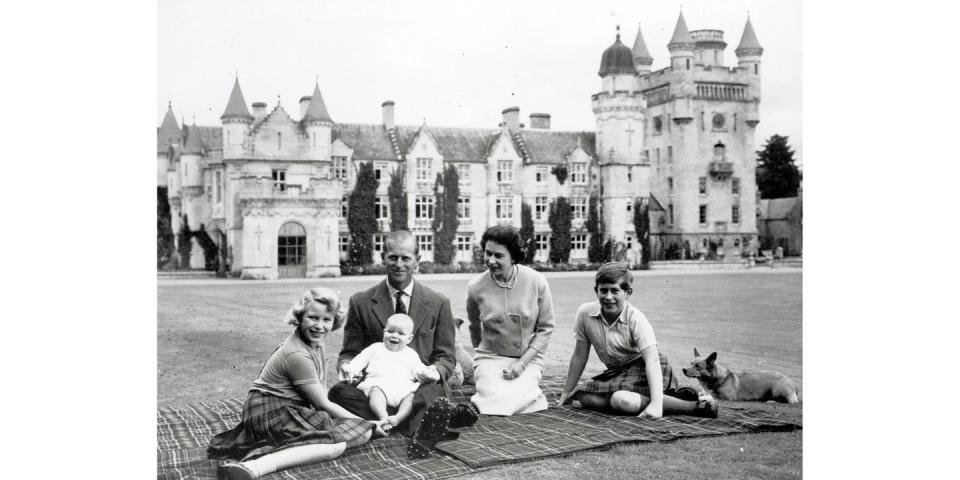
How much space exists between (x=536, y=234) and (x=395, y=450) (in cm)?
456

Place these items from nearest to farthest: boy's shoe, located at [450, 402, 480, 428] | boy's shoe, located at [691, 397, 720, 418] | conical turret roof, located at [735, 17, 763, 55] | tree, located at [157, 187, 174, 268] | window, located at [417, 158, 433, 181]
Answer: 1. boy's shoe, located at [450, 402, 480, 428]
2. boy's shoe, located at [691, 397, 720, 418]
3. conical turret roof, located at [735, 17, 763, 55]
4. tree, located at [157, 187, 174, 268]
5. window, located at [417, 158, 433, 181]

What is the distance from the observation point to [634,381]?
4.89 m

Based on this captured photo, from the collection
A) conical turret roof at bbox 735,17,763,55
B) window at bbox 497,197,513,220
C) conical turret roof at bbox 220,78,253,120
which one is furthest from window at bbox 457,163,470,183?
conical turret roof at bbox 735,17,763,55

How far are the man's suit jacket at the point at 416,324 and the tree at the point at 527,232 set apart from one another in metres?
2.86

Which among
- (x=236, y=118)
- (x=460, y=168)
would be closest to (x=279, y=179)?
(x=460, y=168)

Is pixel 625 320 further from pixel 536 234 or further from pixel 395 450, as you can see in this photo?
pixel 536 234

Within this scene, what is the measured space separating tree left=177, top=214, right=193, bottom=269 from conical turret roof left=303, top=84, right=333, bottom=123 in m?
1.79

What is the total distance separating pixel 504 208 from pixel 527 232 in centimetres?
92

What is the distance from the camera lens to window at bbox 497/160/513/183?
8814mm

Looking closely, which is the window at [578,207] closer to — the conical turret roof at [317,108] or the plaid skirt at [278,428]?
the conical turret roof at [317,108]

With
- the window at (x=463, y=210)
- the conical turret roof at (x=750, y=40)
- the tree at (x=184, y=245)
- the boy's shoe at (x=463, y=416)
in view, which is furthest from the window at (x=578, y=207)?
the boy's shoe at (x=463, y=416)

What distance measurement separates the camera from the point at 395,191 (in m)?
9.30

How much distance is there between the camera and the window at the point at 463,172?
898 centimetres

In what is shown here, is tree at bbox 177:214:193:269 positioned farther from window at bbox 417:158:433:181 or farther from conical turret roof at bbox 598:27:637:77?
conical turret roof at bbox 598:27:637:77
